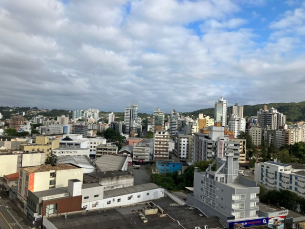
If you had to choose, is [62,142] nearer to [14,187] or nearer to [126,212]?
[14,187]

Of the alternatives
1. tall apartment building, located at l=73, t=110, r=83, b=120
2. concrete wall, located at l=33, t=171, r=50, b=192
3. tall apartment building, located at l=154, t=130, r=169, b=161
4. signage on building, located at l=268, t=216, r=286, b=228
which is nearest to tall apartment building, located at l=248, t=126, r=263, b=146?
tall apartment building, located at l=154, t=130, r=169, b=161

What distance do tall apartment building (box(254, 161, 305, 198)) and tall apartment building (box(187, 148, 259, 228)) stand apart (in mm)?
8803

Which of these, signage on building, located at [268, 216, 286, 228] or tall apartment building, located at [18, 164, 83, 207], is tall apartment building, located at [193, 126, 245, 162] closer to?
signage on building, located at [268, 216, 286, 228]

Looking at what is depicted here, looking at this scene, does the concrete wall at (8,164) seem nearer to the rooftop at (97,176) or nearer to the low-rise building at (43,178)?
the low-rise building at (43,178)

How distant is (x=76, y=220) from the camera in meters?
15.0

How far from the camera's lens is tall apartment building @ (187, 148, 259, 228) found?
16.4 meters

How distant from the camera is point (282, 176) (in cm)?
2566

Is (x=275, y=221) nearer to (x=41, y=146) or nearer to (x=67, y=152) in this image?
(x=67, y=152)

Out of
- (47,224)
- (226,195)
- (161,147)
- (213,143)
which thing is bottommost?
(47,224)

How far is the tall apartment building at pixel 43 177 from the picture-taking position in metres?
17.8

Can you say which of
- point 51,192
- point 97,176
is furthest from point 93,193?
point 97,176

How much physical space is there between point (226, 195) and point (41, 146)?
996 inches

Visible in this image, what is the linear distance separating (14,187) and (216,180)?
16879 mm

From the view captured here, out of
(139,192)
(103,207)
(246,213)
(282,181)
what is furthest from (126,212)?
(282,181)
